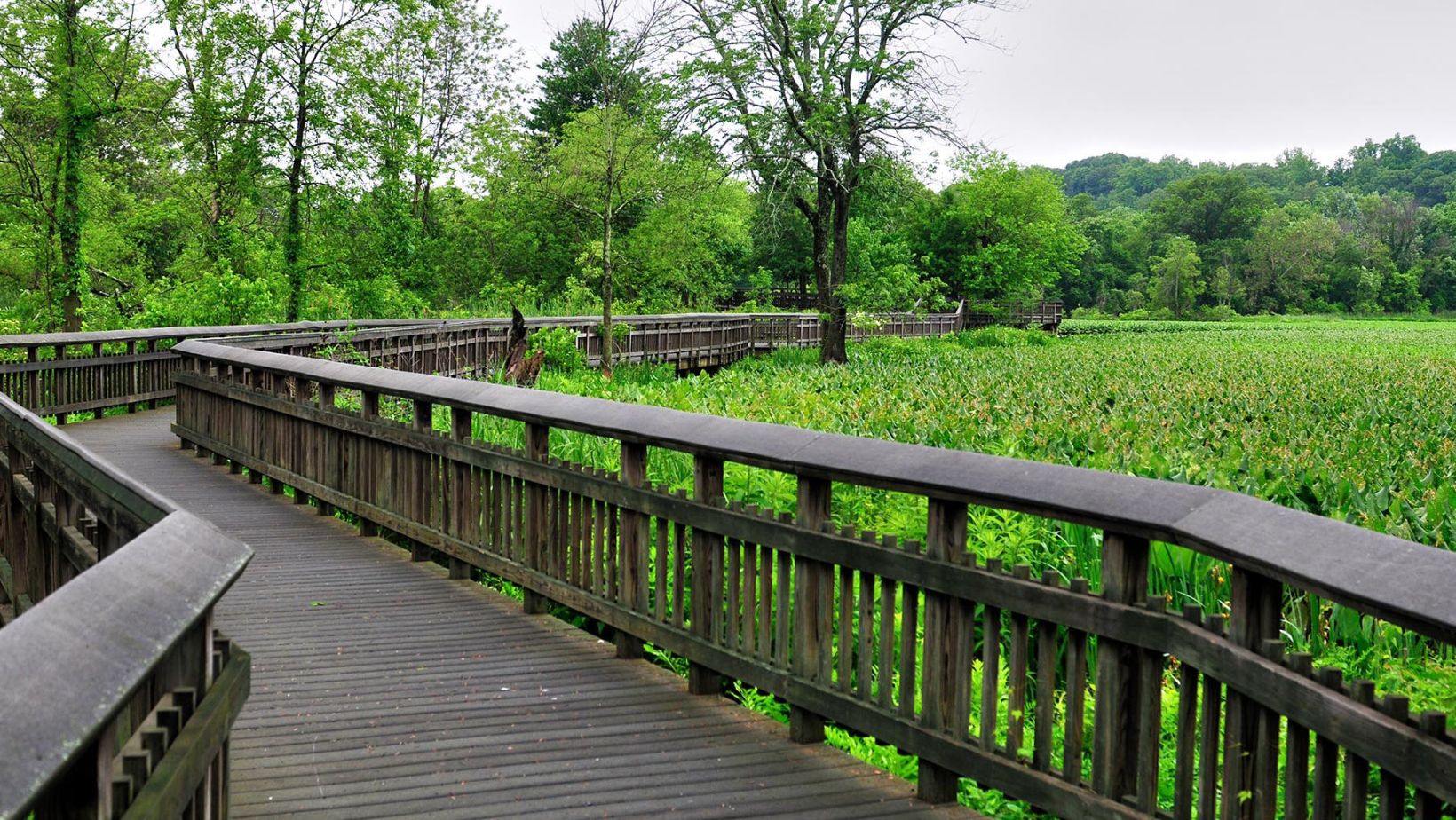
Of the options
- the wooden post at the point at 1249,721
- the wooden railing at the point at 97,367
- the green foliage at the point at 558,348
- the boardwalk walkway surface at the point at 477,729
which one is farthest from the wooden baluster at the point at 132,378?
the wooden post at the point at 1249,721

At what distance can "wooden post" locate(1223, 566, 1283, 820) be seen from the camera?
116 inches

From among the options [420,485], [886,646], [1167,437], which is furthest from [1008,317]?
[886,646]

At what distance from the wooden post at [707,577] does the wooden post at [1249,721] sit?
2.28 meters

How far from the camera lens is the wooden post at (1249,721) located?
296cm

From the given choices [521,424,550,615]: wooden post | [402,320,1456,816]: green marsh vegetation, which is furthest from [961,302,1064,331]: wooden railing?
[521,424,550,615]: wooden post

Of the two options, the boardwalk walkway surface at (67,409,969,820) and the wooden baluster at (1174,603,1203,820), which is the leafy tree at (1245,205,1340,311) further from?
the wooden baluster at (1174,603,1203,820)

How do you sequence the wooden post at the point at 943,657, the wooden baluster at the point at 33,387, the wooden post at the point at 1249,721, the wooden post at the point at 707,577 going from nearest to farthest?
the wooden post at the point at 1249,721
the wooden post at the point at 943,657
the wooden post at the point at 707,577
the wooden baluster at the point at 33,387

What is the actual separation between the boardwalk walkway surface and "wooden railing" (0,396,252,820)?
1105mm

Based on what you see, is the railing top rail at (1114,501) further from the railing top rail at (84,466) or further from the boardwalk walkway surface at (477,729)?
the railing top rail at (84,466)

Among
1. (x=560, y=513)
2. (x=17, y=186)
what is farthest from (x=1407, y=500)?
(x=17, y=186)

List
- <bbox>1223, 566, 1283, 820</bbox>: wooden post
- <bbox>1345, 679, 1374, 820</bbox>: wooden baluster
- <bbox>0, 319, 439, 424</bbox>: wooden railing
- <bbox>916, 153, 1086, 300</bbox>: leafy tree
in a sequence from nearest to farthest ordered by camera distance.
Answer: <bbox>1345, 679, 1374, 820</bbox>: wooden baluster → <bbox>1223, 566, 1283, 820</bbox>: wooden post → <bbox>0, 319, 439, 424</bbox>: wooden railing → <bbox>916, 153, 1086, 300</bbox>: leafy tree

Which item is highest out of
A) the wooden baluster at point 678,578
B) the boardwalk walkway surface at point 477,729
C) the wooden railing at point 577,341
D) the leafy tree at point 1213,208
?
the leafy tree at point 1213,208

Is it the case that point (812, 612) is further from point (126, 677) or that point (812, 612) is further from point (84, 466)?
point (126, 677)

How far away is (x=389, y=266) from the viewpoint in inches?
1321
